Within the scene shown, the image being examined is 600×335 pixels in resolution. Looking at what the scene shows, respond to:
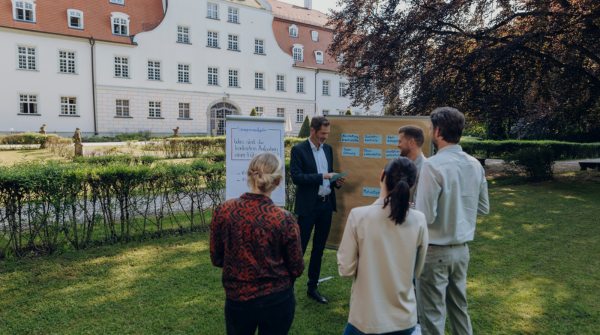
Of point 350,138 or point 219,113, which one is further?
point 219,113

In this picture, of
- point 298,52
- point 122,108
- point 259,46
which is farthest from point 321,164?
point 298,52

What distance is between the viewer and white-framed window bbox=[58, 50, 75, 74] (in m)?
26.6

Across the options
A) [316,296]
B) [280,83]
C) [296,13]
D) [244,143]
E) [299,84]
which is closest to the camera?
[316,296]

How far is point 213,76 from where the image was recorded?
32.4 m

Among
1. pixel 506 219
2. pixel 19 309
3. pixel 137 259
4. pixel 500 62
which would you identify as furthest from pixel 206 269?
pixel 500 62

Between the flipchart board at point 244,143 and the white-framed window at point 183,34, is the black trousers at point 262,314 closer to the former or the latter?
the flipchart board at point 244,143

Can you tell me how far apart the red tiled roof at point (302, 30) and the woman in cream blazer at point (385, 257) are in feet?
120

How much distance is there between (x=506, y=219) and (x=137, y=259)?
7.37 metres

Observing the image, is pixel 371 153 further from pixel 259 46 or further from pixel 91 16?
pixel 259 46

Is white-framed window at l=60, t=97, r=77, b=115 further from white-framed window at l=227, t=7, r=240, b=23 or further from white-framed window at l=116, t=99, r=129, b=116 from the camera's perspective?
white-framed window at l=227, t=7, r=240, b=23

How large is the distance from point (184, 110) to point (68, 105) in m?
8.46

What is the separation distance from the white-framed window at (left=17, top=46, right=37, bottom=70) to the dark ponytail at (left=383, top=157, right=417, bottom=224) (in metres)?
31.4

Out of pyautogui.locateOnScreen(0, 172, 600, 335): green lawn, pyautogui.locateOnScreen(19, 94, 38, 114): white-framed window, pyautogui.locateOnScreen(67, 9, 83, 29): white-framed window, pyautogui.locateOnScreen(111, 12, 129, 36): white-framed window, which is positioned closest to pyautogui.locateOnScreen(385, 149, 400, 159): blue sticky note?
pyautogui.locateOnScreen(0, 172, 600, 335): green lawn

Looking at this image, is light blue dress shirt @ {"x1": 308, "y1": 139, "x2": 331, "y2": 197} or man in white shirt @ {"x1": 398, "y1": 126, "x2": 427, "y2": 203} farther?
light blue dress shirt @ {"x1": 308, "y1": 139, "x2": 331, "y2": 197}
